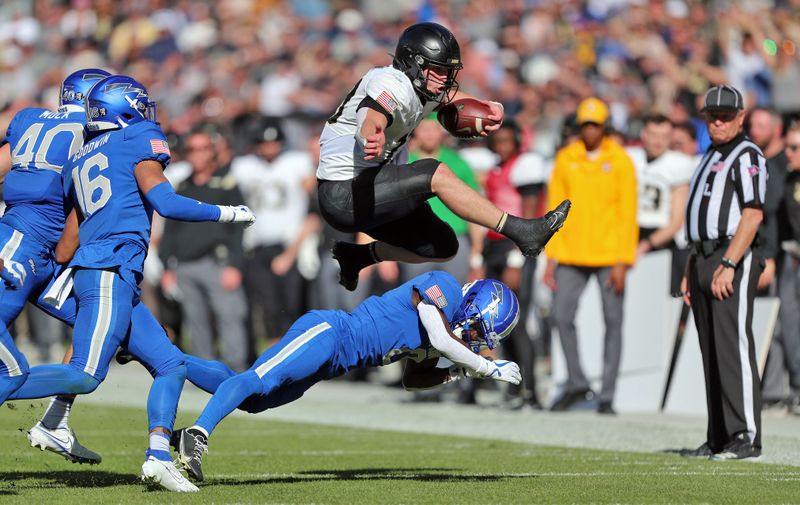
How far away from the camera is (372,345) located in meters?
7.65

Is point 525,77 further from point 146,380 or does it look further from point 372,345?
point 372,345

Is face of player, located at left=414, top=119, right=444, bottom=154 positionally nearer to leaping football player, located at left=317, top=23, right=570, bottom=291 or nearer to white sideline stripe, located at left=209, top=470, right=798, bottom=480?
leaping football player, located at left=317, top=23, right=570, bottom=291

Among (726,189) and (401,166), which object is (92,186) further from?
(726,189)

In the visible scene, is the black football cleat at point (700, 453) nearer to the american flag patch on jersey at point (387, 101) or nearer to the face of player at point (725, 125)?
the face of player at point (725, 125)

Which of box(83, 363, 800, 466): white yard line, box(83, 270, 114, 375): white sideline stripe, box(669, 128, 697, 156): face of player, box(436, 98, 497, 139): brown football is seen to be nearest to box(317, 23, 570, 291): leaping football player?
box(436, 98, 497, 139): brown football

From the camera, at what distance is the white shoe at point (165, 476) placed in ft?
23.2

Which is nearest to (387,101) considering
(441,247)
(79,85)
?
(441,247)

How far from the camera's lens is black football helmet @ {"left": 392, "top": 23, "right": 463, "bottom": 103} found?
787 cm

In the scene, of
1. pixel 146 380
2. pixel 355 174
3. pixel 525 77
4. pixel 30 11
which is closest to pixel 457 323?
pixel 355 174

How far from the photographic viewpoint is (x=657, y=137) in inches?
508

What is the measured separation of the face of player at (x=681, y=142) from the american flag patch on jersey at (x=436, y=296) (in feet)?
20.7

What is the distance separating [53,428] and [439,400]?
587 cm

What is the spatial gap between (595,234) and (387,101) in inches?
199

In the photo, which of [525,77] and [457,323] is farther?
[525,77]
